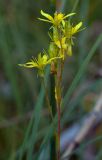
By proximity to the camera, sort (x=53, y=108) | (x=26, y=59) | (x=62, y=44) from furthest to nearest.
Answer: (x=26, y=59), (x=53, y=108), (x=62, y=44)

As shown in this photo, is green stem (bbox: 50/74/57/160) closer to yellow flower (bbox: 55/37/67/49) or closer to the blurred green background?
yellow flower (bbox: 55/37/67/49)

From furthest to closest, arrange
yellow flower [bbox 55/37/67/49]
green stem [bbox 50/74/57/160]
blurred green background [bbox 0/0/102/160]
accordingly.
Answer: blurred green background [bbox 0/0/102/160] < green stem [bbox 50/74/57/160] < yellow flower [bbox 55/37/67/49]

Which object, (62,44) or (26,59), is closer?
(62,44)

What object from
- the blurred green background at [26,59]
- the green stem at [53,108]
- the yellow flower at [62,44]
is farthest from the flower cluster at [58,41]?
the blurred green background at [26,59]

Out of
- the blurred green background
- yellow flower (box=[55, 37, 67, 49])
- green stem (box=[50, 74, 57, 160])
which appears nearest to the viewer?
yellow flower (box=[55, 37, 67, 49])

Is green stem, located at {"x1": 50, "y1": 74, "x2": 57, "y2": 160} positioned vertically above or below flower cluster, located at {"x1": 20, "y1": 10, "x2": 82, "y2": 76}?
below

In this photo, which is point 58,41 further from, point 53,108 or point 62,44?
point 53,108

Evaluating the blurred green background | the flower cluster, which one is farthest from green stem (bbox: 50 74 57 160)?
the blurred green background

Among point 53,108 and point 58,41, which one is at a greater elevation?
point 58,41

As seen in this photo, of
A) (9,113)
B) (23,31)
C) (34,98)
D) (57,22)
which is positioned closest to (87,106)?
(34,98)

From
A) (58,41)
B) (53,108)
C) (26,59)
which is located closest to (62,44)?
(58,41)

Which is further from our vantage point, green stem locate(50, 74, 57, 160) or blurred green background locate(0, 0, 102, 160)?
blurred green background locate(0, 0, 102, 160)
